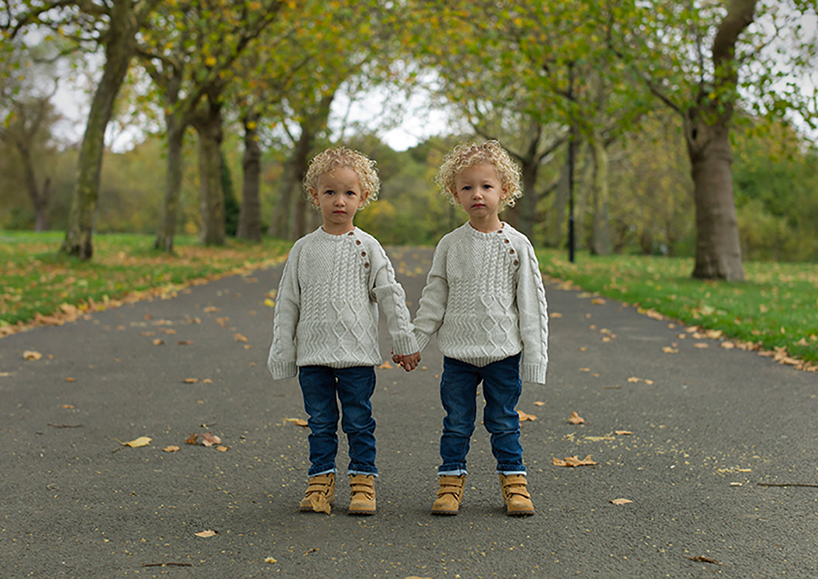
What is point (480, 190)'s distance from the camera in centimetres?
326

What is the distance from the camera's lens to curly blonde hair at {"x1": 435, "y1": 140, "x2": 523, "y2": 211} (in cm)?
326

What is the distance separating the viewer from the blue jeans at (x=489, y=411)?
10.8 ft

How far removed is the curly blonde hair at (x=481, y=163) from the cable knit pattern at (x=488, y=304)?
0.66 ft

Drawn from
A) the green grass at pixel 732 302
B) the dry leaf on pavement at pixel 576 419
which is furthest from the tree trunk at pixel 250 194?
the dry leaf on pavement at pixel 576 419

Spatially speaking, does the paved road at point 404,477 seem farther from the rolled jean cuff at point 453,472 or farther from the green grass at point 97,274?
the green grass at point 97,274

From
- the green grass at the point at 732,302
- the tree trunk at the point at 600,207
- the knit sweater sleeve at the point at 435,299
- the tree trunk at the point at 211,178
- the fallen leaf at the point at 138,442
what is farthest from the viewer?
the tree trunk at the point at 600,207

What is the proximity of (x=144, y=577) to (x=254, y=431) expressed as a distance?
1.93m

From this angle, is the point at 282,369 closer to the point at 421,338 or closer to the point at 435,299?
the point at 421,338

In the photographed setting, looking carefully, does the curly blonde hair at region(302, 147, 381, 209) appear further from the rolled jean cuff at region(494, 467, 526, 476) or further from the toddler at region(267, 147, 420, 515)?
the rolled jean cuff at region(494, 467, 526, 476)

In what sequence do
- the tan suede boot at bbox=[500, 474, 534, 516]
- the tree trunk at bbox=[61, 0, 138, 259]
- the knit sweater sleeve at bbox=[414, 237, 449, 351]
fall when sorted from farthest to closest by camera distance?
the tree trunk at bbox=[61, 0, 138, 259], the knit sweater sleeve at bbox=[414, 237, 449, 351], the tan suede boot at bbox=[500, 474, 534, 516]

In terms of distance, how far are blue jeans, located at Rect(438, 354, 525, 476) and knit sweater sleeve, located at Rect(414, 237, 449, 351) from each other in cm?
18

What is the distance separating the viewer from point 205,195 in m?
23.3

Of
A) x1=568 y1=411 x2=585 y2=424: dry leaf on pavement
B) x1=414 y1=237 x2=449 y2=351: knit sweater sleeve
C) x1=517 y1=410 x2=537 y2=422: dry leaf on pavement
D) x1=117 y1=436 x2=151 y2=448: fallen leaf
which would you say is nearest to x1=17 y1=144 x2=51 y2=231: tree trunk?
x1=117 y1=436 x2=151 y2=448: fallen leaf

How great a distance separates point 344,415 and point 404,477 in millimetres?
596
